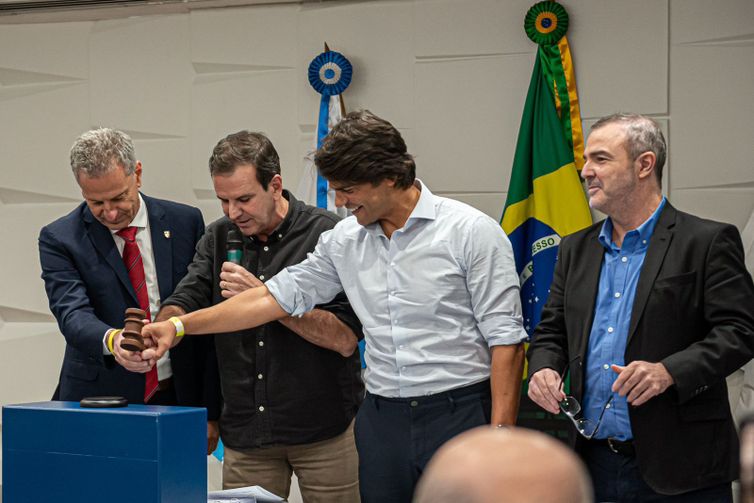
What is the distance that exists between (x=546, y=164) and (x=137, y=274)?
1.86 metres

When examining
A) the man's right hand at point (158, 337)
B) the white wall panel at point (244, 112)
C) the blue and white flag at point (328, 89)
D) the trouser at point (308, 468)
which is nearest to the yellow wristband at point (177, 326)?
the man's right hand at point (158, 337)

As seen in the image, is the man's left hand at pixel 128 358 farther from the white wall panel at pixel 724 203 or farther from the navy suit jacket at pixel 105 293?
the white wall panel at pixel 724 203

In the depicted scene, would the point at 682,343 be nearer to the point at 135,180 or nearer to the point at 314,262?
the point at 314,262

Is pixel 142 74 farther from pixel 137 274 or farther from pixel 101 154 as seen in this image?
pixel 137 274

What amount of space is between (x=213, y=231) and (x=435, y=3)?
6.02ft

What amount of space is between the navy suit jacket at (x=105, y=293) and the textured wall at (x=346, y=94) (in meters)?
1.55

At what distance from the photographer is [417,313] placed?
8.07 feet

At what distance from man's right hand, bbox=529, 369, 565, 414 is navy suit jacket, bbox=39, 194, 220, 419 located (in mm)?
1039

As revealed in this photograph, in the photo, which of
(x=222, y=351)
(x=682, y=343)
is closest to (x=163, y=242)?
(x=222, y=351)

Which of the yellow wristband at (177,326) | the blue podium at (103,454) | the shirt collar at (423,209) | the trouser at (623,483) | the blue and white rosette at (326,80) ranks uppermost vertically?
the blue and white rosette at (326,80)

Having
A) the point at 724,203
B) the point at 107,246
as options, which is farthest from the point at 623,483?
the point at 724,203

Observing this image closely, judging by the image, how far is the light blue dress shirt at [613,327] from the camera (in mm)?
2338

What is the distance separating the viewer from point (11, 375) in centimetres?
478

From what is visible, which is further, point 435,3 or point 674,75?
point 435,3
